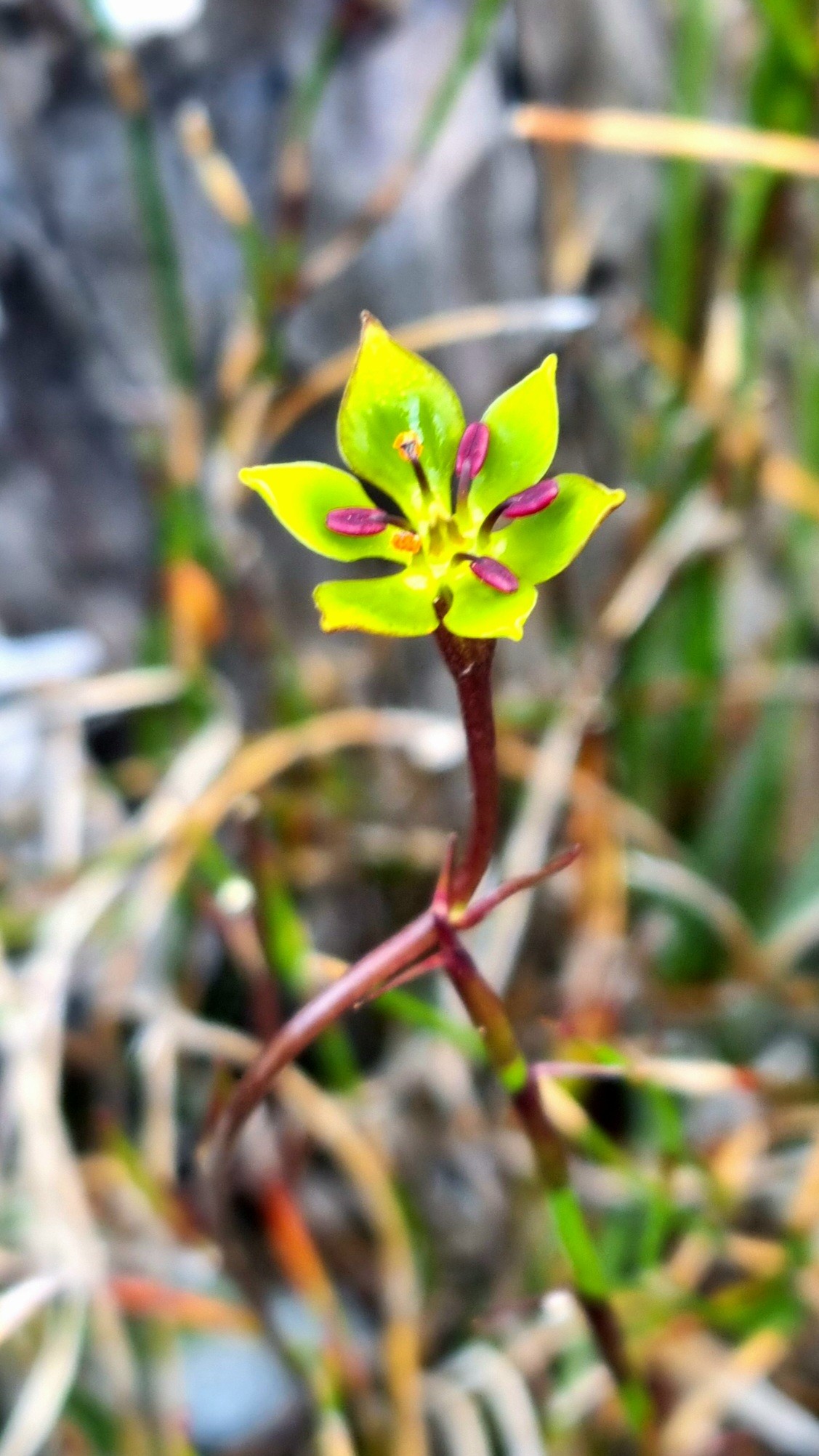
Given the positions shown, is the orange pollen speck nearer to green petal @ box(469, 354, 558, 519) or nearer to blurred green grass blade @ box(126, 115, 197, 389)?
green petal @ box(469, 354, 558, 519)

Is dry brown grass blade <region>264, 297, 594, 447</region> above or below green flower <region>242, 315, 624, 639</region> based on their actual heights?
above

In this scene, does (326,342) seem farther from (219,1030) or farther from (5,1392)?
(5,1392)

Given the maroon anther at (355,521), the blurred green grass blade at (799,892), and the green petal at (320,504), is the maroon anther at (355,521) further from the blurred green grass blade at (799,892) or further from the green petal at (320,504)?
the blurred green grass blade at (799,892)

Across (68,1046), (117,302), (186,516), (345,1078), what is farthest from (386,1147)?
(117,302)

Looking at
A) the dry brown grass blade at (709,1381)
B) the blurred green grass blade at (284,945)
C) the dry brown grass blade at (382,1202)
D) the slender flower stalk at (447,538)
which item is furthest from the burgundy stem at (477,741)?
the dry brown grass blade at (709,1381)

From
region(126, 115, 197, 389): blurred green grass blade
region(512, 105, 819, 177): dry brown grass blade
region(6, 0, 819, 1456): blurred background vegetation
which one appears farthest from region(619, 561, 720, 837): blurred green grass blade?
region(126, 115, 197, 389): blurred green grass blade
